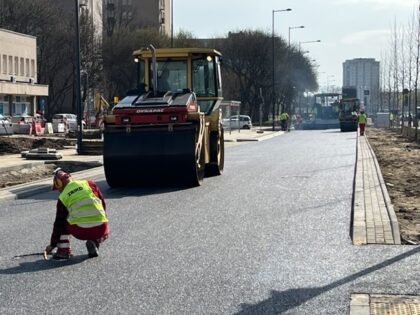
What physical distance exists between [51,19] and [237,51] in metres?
20.1

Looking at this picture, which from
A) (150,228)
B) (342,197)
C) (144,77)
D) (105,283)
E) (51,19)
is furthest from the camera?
(51,19)

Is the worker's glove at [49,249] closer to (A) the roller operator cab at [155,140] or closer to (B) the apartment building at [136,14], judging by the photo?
(A) the roller operator cab at [155,140]

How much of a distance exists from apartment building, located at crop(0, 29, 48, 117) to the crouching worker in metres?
52.5

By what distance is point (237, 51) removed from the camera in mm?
80375

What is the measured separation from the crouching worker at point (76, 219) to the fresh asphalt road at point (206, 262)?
0.21 meters

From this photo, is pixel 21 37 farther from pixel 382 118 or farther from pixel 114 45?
pixel 382 118

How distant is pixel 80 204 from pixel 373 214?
5250 millimetres

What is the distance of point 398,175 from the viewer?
19906 millimetres

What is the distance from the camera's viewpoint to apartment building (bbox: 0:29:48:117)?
203 feet

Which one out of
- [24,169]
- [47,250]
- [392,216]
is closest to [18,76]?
[24,169]

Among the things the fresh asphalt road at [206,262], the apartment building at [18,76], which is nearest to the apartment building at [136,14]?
the apartment building at [18,76]

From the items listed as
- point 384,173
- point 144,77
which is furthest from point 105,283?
point 384,173

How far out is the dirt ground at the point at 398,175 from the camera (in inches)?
460

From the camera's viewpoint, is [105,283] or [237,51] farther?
[237,51]
